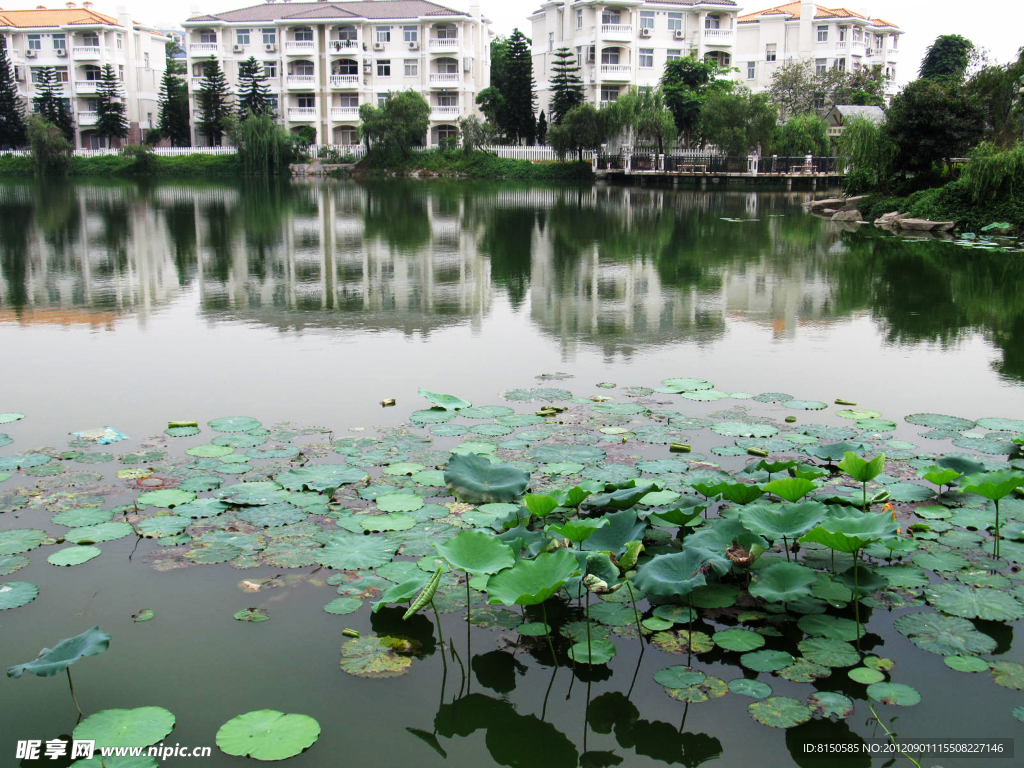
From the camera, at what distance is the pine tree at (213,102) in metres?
50.7

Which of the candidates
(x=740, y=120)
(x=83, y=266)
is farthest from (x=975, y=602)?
(x=740, y=120)

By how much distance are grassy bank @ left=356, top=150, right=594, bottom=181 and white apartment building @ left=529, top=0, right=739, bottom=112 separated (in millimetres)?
8043

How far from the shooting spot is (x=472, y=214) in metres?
22.5

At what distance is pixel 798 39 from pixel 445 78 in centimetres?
2362

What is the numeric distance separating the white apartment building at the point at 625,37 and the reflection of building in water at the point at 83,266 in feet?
112

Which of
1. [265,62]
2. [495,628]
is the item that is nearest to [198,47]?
[265,62]

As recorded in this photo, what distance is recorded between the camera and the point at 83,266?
40.2ft

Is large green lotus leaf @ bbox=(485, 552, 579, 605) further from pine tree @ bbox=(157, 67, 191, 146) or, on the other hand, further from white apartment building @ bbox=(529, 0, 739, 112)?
pine tree @ bbox=(157, 67, 191, 146)

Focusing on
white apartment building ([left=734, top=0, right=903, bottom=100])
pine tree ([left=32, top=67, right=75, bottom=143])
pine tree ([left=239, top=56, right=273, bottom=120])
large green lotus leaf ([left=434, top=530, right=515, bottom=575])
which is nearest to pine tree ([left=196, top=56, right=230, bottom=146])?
pine tree ([left=239, top=56, right=273, bottom=120])

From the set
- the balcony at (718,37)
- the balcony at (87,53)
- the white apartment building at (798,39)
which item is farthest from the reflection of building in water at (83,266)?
the white apartment building at (798,39)

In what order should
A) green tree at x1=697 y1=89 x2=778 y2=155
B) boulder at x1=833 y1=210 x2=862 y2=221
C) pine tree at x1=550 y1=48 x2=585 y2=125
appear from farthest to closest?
pine tree at x1=550 y1=48 x2=585 y2=125, green tree at x1=697 y1=89 x2=778 y2=155, boulder at x1=833 y1=210 x2=862 y2=221

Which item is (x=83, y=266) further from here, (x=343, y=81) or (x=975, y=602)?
(x=343, y=81)

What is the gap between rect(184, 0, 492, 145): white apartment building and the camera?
170 ft

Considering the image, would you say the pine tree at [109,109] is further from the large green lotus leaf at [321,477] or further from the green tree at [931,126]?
the large green lotus leaf at [321,477]
